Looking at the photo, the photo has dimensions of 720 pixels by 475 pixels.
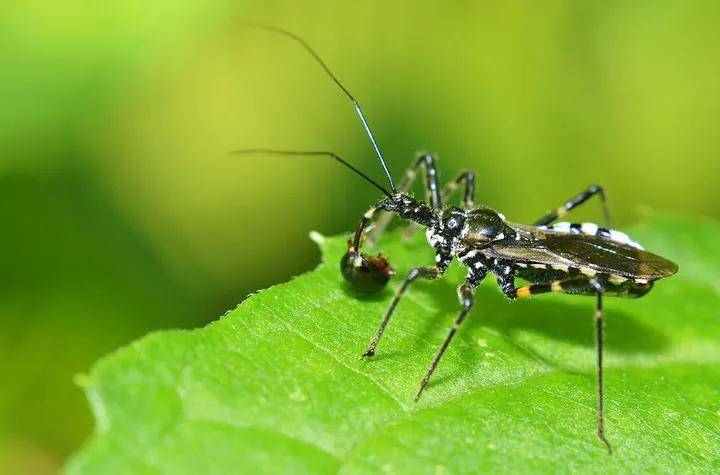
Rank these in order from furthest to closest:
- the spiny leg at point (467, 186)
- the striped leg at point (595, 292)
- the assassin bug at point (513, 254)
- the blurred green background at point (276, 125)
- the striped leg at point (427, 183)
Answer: the blurred green background at point (276, 125) → the spiny leg at point (467, 186) → the striped leg at point (427, 183) → the assassin bug at point (513, 254) → the striped leg at point (595, 292)

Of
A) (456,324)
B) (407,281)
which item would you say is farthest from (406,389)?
(407,281)

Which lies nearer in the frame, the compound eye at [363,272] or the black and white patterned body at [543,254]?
the compound eye at [363,272]

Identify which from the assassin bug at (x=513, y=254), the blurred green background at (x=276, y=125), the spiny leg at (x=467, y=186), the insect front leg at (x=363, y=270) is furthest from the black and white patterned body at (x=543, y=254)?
the blurred green background at (x=276, y=125)

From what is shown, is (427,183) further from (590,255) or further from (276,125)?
(276,125)

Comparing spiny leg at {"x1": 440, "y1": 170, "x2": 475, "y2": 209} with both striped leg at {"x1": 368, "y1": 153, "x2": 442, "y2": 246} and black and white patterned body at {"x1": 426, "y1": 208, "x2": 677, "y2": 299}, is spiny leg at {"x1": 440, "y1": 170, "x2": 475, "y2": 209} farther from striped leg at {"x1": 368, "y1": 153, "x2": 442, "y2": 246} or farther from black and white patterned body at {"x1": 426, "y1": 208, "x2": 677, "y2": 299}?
black and white patterned body at {"x1": 426, "y1": 208, "x2": 677, "y2": 299}

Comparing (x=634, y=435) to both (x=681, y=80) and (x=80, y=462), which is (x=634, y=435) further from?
(x=681, y=80)

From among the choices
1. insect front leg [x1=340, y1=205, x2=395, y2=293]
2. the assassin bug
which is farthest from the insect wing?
insect front leg [x1=340, y1=205, x2=395, y2=293]

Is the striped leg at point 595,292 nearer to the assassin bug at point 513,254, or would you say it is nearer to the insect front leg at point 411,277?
the assassin bug at point 513,254
